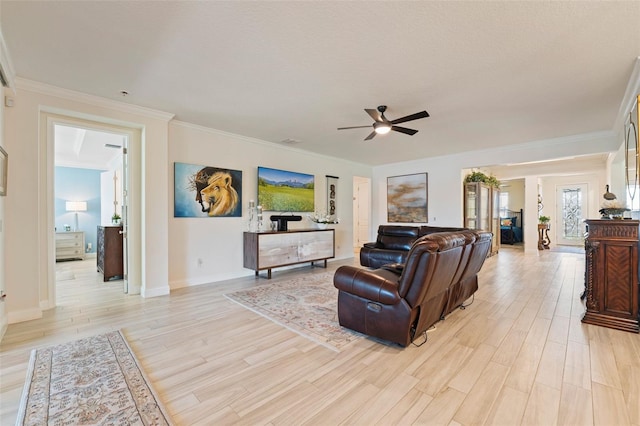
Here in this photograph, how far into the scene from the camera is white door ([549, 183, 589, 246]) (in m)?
9.63

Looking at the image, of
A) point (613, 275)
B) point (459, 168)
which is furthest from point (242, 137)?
point (613, 275)

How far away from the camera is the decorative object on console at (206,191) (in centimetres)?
450

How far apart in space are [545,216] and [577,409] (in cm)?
1050

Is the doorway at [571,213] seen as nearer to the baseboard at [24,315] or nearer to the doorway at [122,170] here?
the doorway at [122,170]

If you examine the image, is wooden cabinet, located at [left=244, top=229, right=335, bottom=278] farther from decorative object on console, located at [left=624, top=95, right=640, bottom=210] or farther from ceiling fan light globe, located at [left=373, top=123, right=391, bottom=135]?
decorative object on console, located at [left=624, top=95, right=640, bottom=210]

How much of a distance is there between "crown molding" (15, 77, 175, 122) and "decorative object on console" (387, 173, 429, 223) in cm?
582

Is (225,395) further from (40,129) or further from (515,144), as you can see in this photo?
(515,144)

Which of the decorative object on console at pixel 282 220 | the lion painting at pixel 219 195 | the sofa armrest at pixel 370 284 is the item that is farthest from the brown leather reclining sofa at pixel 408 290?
the lion painting at pixel 219 195

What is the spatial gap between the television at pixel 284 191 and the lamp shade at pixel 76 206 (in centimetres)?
537

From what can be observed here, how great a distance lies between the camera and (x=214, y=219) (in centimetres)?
490

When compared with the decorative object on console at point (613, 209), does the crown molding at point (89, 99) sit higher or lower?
higher

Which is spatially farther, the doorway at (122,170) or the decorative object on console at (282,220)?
the decorative object on console at (282,220)

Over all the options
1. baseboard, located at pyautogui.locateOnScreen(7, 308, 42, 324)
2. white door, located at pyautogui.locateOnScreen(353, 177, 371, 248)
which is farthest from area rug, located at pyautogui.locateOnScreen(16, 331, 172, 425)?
white door, located at pyautogui.locateOnScreen(353, 177, 371, 248)

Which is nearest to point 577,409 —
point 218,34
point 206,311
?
point 206,311
